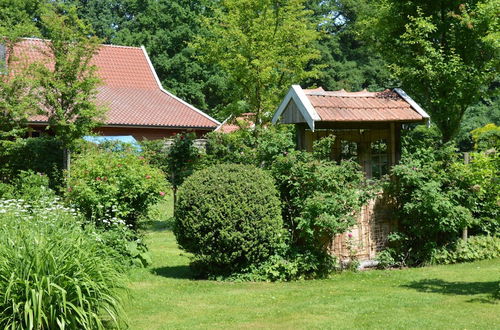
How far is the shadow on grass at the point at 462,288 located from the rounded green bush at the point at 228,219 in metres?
2.34

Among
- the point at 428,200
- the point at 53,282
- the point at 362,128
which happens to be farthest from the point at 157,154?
the point at 53,282

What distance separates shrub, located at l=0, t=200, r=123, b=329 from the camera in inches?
236

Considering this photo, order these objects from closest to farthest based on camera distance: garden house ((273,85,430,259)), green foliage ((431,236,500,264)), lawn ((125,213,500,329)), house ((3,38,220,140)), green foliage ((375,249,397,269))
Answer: lawn ((125,213,500,329)) < garden house ((273,85,430,259)) < green foliage ((375,249,397,269)) < green foliage ((431,236,500,264)) < house ((3,38,220,140))

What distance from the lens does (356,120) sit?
36.9 feet

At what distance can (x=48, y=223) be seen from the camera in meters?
7.55

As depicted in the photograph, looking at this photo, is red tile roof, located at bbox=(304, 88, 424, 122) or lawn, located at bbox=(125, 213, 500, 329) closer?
lawn, located at bbox=(125, 213, 500, 329)

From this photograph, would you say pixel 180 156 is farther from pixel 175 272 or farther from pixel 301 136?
pixel 175 272

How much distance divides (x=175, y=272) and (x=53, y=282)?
469 cm

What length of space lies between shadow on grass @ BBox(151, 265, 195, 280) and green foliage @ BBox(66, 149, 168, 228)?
109 centimetres

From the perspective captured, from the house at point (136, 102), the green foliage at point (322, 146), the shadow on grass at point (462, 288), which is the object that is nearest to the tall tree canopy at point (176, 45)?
the house at point (136, 102)

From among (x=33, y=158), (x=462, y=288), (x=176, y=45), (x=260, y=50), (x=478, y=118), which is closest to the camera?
(x=462, y=288)

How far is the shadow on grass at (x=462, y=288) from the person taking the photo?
870 centimetres

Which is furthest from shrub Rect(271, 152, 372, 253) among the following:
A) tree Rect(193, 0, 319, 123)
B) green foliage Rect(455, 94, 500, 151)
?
green foliage Rect(455, 94, 500, 151)

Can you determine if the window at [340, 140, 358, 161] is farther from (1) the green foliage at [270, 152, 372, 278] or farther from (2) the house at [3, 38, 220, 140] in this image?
(2) the house at [3, 38, 220, 140]
